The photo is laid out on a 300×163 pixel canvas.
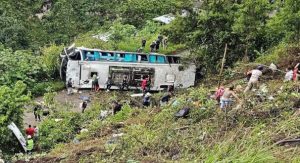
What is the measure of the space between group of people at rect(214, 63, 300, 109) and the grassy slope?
27 cm

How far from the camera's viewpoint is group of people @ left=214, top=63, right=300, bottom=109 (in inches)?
583

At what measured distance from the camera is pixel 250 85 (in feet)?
54.6

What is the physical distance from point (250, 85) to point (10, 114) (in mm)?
7382

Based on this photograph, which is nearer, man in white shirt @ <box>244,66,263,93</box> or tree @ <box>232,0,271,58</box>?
man in white shirt @ <box>244,66,263,93</box>

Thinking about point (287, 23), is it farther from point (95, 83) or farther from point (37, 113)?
point (37, 113)

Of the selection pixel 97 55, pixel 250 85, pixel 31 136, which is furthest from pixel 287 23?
pixel 31 136

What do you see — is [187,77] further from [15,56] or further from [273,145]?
[273,145]

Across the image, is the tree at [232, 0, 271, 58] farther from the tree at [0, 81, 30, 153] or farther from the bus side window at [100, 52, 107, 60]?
the tree at [0, 81, 30, 153]

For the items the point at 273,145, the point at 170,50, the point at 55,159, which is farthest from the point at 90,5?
the point at 273,145

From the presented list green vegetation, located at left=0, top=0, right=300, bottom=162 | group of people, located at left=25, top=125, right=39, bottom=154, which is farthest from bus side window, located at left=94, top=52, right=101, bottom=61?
group of people, located at left=25, top=125, right=39, bottom=154

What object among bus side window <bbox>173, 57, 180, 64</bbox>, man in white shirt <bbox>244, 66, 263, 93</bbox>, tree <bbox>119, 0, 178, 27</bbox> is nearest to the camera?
man in white shirt <bbox>244, 66, 263, 93</bbox>

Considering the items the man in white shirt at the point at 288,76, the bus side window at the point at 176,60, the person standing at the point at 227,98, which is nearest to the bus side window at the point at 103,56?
the bus side window at the point at 176,60

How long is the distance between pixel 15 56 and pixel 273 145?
18.6 meters

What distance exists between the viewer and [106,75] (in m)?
26.5
